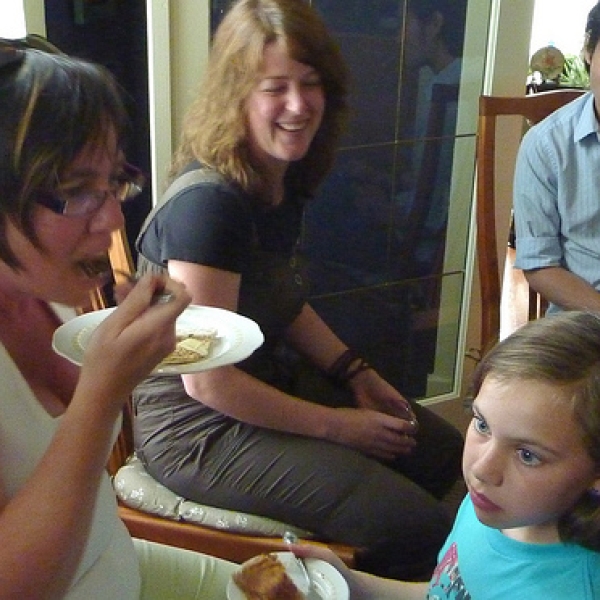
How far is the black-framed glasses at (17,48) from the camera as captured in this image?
0.77 meters

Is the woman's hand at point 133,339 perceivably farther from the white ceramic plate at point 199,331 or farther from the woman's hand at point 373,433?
the woman's hand at point 373,433

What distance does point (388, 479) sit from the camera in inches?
51.8

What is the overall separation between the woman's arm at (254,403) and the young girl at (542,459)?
0.50m

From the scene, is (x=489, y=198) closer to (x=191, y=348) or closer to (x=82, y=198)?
(x=191, y=348)

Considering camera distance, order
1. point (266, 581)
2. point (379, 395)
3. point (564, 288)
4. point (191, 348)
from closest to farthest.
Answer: point (266, 581) < point (191, 348) < point (379, 395) < point (564, 288)

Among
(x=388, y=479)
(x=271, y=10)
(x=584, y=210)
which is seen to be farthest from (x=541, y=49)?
(x=388, y=479)

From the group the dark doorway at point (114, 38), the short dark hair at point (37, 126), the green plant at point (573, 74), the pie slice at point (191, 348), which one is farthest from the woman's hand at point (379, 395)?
the green plant at point (573, 74)

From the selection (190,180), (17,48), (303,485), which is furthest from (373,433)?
(17,48)

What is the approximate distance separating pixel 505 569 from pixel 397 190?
1.43 metres

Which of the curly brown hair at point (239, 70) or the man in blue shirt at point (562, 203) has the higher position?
the curly brown hair at point (239, 70)

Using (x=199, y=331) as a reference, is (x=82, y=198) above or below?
above

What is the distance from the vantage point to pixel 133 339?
0.80m

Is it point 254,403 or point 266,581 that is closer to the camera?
point 266,581

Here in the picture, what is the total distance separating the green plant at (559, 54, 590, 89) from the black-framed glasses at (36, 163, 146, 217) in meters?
3.53
